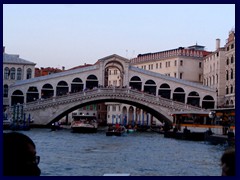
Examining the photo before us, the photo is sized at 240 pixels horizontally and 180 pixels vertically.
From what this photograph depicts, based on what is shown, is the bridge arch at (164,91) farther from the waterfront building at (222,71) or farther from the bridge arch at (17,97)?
the bridge arch at (17,97)

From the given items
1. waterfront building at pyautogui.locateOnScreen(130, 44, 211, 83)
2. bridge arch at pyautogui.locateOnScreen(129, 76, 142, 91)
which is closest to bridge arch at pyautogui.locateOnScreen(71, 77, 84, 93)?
bridge arch at pyautogui.locateOnScreen(129, 76, 142, 91)

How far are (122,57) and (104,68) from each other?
0.49 metres

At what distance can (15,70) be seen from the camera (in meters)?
10.9

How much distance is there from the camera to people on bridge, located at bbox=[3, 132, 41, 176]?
128 cm

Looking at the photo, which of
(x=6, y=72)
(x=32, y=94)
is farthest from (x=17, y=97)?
(x=6, y=72)

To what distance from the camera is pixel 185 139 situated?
870 cm

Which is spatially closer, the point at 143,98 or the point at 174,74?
the point at 143,98

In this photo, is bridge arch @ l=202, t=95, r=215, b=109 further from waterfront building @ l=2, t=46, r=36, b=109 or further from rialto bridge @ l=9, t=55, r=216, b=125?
waterfront building @ l=2, t=46, r=36, b=109

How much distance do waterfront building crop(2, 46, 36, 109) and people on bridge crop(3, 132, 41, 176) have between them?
894 centimetres

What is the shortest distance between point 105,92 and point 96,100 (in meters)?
0.35

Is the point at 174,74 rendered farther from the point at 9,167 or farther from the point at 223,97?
the point at 9,167

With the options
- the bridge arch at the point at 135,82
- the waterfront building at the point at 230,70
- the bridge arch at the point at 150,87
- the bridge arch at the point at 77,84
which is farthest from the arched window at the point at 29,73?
the waterfront building at the point at 230,70

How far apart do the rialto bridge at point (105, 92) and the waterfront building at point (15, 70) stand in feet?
0.46

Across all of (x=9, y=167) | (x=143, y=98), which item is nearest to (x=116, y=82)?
→ (x=143, y=98)
